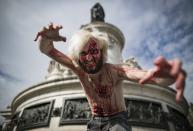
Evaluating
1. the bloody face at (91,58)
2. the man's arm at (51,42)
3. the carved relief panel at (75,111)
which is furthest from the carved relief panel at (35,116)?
the bloody face at (91,58)

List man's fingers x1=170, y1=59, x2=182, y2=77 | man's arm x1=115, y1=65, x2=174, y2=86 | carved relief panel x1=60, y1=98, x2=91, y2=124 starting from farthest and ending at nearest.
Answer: carved relief panel x1=60, y1=98, x2=91, y2=124 < man's arm x1=115, y1=65, x2=174, y2=86 < man's fingers x1=170, y1=59, x2=182, y2=77

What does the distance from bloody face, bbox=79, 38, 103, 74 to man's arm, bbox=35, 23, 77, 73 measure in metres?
0.32

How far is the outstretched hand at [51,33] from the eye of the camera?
3.22m

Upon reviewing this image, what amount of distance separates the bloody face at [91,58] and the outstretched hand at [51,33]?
458mm

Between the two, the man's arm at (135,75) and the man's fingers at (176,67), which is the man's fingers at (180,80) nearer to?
the man's fingers at (176,67)

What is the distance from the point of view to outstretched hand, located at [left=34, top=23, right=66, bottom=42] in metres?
3.22

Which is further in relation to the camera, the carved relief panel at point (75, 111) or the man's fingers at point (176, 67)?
the carved relief panel at point (75, 111)

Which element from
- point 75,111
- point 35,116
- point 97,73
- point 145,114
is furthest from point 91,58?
point 35,116

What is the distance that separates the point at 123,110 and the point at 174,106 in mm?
10718

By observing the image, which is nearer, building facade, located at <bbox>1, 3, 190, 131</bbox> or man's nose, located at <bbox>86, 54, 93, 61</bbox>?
man's nose, located at <bbox>86, 54, 93, 61</bbox>

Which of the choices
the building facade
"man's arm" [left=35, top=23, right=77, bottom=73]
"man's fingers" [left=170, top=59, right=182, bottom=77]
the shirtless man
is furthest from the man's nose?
the building facade

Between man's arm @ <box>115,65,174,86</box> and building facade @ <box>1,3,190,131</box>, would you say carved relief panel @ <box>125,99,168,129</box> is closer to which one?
building facade @ <box>1,3,190,131</box>

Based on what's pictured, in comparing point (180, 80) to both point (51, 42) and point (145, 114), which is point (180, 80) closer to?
point (51, 42)

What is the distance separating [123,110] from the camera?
3.29 metres
